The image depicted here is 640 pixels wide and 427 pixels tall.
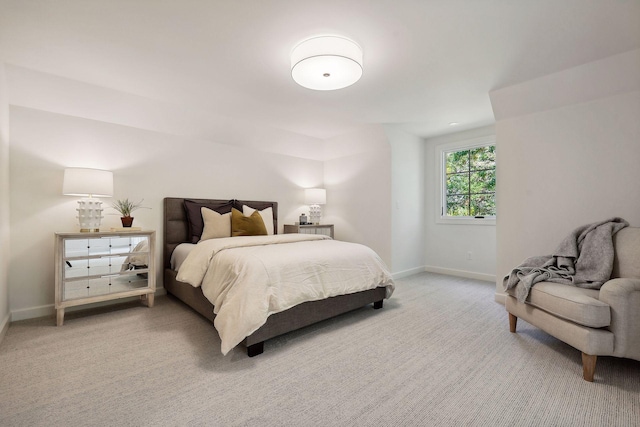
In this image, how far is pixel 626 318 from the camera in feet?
5.33

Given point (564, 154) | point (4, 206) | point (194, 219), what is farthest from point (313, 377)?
point (564, 154)

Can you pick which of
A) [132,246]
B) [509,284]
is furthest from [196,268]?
[509,284]

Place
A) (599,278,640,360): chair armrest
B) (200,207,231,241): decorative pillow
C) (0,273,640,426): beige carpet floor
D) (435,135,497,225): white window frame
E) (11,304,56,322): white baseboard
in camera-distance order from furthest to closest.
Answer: (435,135,497,225): white window frame < (200,207,231,241): decorative pillow < (11,304,56,322): white baseboard < (599,278,640,360): chair armrest < (0,273,640,426): beige carpet floor

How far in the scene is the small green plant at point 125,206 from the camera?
302cm

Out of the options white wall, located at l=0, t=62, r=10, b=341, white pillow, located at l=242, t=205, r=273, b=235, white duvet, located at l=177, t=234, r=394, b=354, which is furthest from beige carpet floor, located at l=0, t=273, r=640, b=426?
white pillow, located at l=242, t=205, r=273, b=235

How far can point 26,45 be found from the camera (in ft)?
7.04

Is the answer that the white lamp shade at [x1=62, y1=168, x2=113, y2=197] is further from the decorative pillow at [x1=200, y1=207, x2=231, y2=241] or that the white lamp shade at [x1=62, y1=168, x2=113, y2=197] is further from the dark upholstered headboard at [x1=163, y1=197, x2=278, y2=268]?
the decorative pillow at [x1=200, y1=207, x2=231, y2=241]

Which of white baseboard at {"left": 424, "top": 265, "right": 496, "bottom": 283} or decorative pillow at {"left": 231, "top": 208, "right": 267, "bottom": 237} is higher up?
decorative pillow at {"left": 231, "top": 208, "right": 267, "bottom": 237}

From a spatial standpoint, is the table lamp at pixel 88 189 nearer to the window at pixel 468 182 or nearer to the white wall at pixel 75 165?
the white wall at pixel 75 165

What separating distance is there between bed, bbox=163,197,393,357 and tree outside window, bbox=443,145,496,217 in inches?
92.2

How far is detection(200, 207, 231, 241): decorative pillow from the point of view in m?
3.34

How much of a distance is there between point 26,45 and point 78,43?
42cm

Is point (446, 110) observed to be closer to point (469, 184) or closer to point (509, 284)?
point (469, 184)

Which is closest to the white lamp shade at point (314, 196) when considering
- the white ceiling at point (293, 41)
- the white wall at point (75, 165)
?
the white wall at point (75, 165)
